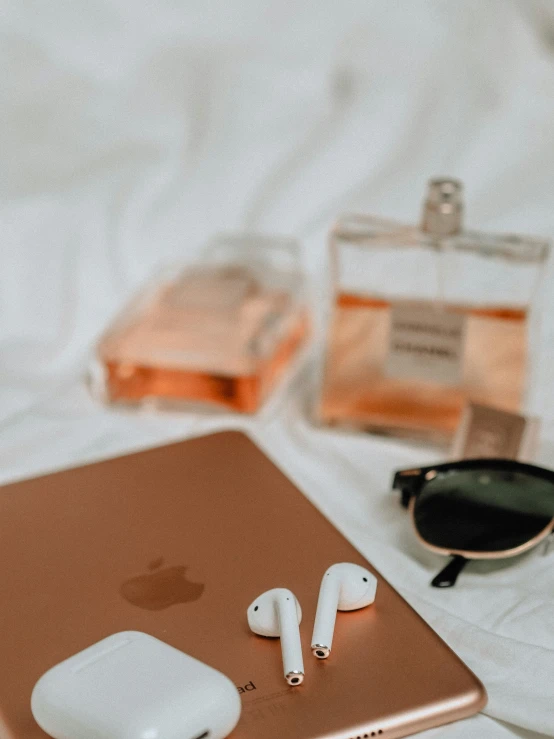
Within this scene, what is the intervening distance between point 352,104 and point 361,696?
98cm

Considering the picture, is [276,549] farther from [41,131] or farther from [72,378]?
[41,131]

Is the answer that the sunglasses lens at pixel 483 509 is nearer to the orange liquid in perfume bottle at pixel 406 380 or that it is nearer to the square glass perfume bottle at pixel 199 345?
the orange liquid in perfume bottle at pixel 406 380

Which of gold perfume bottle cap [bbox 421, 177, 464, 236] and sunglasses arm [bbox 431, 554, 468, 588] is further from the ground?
gold perfume bottle cap [bbox 421, 177, 464, 236]

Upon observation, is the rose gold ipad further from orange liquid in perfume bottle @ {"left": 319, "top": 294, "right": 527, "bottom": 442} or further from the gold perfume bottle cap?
A: the gold perfume bottle cap

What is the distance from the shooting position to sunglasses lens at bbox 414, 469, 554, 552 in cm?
66

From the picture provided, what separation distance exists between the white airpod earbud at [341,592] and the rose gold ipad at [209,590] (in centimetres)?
1

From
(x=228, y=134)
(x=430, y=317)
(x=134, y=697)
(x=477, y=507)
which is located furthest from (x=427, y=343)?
(x=228, y=134)

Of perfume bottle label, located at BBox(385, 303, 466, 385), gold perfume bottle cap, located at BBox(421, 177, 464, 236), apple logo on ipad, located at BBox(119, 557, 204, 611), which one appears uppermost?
gold perfume bottle cap, located at BBox(421, 177, 464, 236)

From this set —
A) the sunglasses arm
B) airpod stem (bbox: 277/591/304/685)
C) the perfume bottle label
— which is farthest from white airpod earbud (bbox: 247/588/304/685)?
the perfume bottle label

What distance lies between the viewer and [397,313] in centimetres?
84

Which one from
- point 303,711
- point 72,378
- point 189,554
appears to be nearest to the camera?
point 303,711

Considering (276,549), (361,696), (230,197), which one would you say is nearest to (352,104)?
(230,197)

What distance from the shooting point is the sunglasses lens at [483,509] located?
664 mm

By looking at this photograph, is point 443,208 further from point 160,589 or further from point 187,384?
point 160,589
